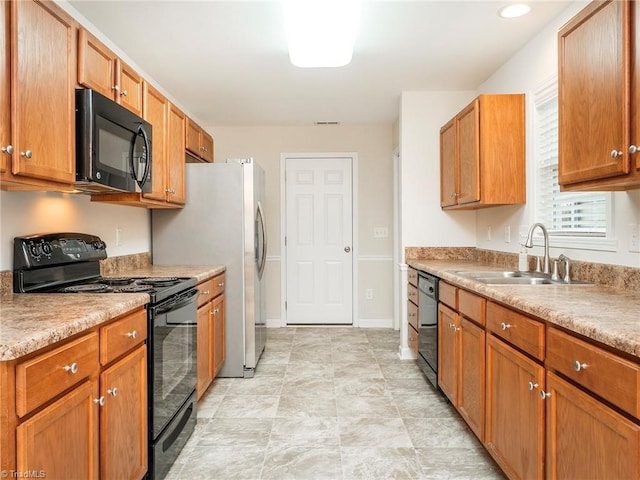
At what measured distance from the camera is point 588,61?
1.66m

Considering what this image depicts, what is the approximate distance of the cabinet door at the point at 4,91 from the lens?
1438mm

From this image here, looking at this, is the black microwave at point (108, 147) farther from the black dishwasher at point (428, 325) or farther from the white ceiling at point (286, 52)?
the black dishwasher at point (428, 325)

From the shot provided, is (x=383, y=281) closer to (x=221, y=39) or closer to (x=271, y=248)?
(x=271, y=248)

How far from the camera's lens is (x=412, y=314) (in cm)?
361

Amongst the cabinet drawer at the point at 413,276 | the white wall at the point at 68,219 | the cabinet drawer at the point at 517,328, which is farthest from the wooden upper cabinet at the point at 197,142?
the cabinet drawer at the point at 517,328

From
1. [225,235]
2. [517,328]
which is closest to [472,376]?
[517,328]

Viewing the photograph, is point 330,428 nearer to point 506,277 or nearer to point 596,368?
point 506,277

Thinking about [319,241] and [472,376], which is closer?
[472,376]

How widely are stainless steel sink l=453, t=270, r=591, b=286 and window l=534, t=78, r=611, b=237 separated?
0.98 feet

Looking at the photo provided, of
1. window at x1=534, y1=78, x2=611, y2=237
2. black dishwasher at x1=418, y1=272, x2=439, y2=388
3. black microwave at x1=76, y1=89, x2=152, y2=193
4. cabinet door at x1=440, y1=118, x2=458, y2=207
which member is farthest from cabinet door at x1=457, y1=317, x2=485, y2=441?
black microwave at x1=76, y1=89, x2=152, y2=193

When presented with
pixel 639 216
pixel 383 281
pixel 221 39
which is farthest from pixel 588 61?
pixel 383 281

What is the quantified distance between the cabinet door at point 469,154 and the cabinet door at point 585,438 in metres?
1.77

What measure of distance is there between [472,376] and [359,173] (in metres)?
3.23

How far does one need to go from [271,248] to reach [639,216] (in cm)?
377
